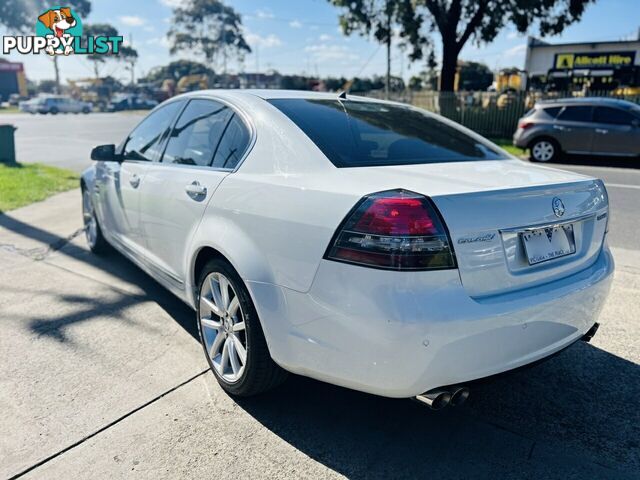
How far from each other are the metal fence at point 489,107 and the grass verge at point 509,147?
4.22ft

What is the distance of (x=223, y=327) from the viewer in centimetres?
282

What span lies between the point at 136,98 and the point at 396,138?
5724 cm

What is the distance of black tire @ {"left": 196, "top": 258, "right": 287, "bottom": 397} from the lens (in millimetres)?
2498

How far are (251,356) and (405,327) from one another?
2.99ft

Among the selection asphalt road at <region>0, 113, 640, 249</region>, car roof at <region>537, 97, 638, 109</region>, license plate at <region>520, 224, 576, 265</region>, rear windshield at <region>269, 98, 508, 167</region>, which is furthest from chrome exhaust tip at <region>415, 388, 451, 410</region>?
car roof at <region>537, 97, 638, 109</region>

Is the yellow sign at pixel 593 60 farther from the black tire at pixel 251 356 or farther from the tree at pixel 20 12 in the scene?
the tree at pixel 20 12

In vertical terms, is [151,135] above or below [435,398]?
above

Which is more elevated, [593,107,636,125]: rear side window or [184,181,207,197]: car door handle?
[593,107,636,125]: rear side window

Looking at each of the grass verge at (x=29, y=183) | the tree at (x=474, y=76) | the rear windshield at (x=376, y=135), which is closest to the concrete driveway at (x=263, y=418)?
the rear windshield at (x=376, y=135)

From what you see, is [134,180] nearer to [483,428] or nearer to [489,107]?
[483,428]

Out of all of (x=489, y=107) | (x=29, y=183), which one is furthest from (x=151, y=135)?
(x=489, y=107)

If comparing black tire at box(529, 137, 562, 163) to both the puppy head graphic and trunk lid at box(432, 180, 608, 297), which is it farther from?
the puppy head graphic

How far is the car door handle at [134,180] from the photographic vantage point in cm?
378

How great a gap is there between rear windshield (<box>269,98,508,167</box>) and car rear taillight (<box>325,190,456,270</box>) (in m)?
0.47
